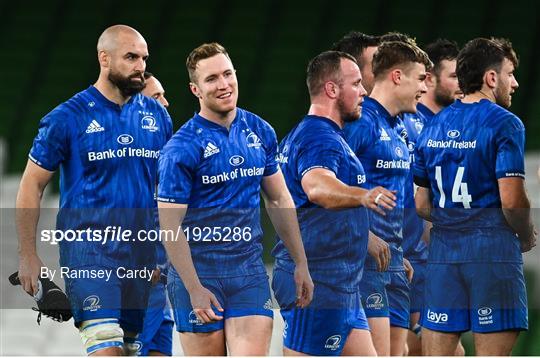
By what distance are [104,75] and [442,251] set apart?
6.22 ft

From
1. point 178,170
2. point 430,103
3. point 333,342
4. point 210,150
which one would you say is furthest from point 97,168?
point 430,103

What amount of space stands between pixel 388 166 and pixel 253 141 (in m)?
0.85

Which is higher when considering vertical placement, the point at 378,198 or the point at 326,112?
the point at 326,112

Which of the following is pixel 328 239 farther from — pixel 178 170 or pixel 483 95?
pixel 483 95

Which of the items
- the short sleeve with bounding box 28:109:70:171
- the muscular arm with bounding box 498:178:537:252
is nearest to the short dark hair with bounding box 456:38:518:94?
the muscular arm with bounding box 498:178:537:252

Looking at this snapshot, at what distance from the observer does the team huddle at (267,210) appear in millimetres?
5859

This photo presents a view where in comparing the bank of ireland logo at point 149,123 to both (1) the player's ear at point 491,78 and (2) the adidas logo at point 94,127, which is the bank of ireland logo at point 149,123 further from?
(1) the player's ear at point 491,78

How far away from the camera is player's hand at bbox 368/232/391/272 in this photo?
6.24 meters

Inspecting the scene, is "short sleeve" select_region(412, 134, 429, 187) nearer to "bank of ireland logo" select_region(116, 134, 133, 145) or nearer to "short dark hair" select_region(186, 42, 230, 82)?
"short dark hair" select_region(186, 42, 230, 82)

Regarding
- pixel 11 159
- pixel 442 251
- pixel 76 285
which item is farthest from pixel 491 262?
pixel 11 159

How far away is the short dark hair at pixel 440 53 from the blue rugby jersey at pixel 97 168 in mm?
2287

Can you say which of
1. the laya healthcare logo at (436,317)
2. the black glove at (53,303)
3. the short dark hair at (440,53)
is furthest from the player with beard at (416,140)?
the black glove at (53,303)

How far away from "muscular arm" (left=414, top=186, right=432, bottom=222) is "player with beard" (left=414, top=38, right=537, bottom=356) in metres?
0.19

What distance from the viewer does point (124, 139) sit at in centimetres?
611
